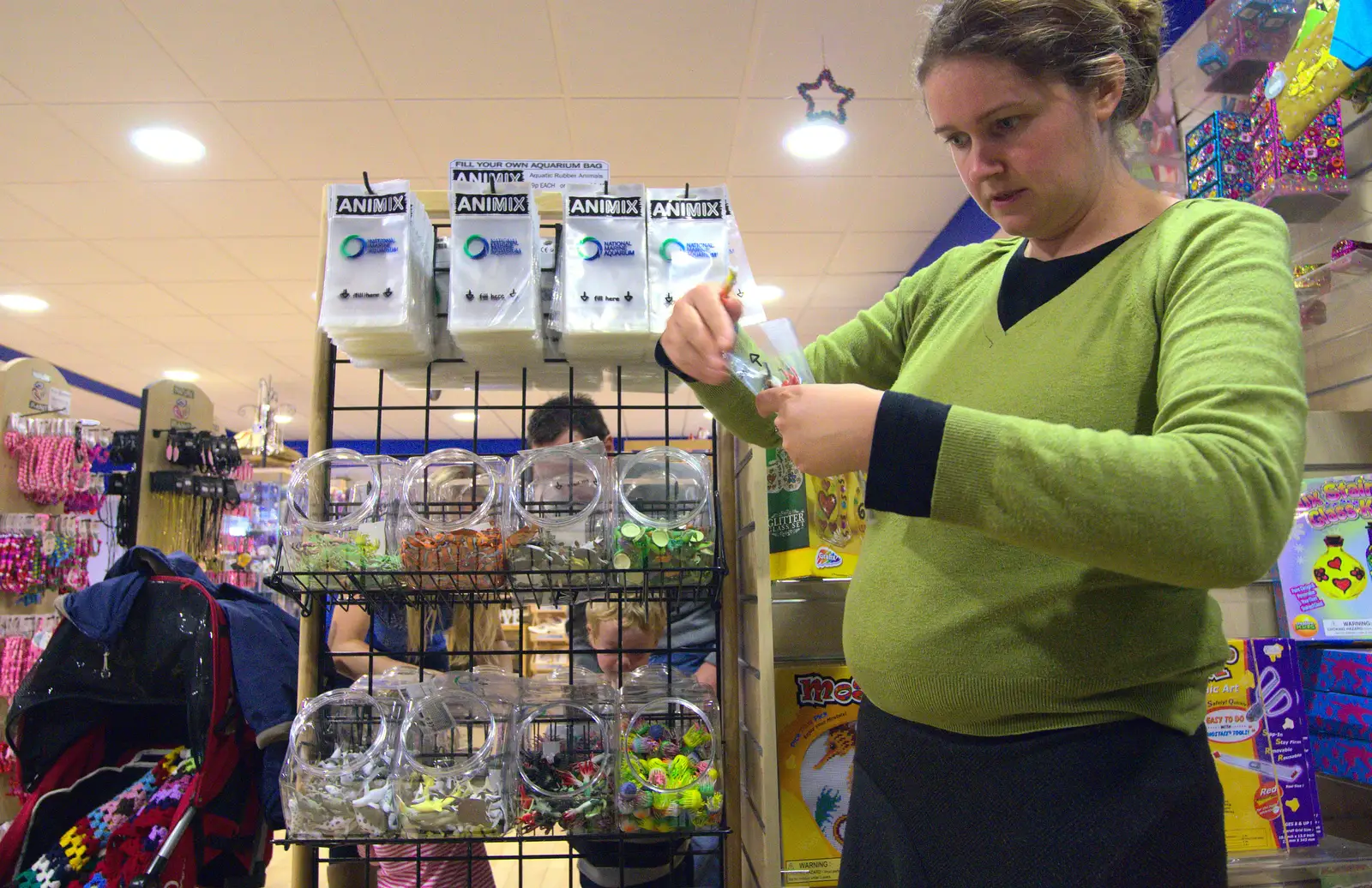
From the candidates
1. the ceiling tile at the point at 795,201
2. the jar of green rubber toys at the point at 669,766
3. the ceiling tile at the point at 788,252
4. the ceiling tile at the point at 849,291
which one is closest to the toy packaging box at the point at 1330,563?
the jar of green rubber toys at the point at 669,766

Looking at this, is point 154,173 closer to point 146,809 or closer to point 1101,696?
point 146,809

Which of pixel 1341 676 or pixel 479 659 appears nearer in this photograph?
pixel 1341 676

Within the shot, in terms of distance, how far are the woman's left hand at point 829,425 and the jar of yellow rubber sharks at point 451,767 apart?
2.40 ft

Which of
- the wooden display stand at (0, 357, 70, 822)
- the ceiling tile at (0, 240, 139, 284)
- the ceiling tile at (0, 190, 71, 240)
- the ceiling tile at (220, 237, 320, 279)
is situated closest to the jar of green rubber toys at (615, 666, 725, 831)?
the wooden display stand at (0, 357, 70, 822)

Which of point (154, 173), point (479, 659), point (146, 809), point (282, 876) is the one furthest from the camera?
point (154, 173)

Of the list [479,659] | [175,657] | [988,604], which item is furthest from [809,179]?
[988,604]

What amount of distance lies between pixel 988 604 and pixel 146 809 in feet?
6.23

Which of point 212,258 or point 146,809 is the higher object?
point 212,258

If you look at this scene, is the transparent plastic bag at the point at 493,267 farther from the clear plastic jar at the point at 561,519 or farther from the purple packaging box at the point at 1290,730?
the purple packaging box at the point at 1290,730

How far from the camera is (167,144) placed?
412 cm

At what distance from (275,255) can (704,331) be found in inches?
212

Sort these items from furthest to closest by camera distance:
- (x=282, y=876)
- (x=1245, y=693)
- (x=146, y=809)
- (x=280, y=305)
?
(x=280, y=305) < (x=282, y=876) < (x=146, y=809) < (x=1245, y=693)

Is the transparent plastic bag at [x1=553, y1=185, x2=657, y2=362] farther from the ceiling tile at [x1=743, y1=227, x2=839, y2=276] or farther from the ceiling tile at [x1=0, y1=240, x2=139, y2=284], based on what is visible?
the ceiling tile at [x1=0, y1=240, x2=139, y2=284]

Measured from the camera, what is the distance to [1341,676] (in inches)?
61.0
